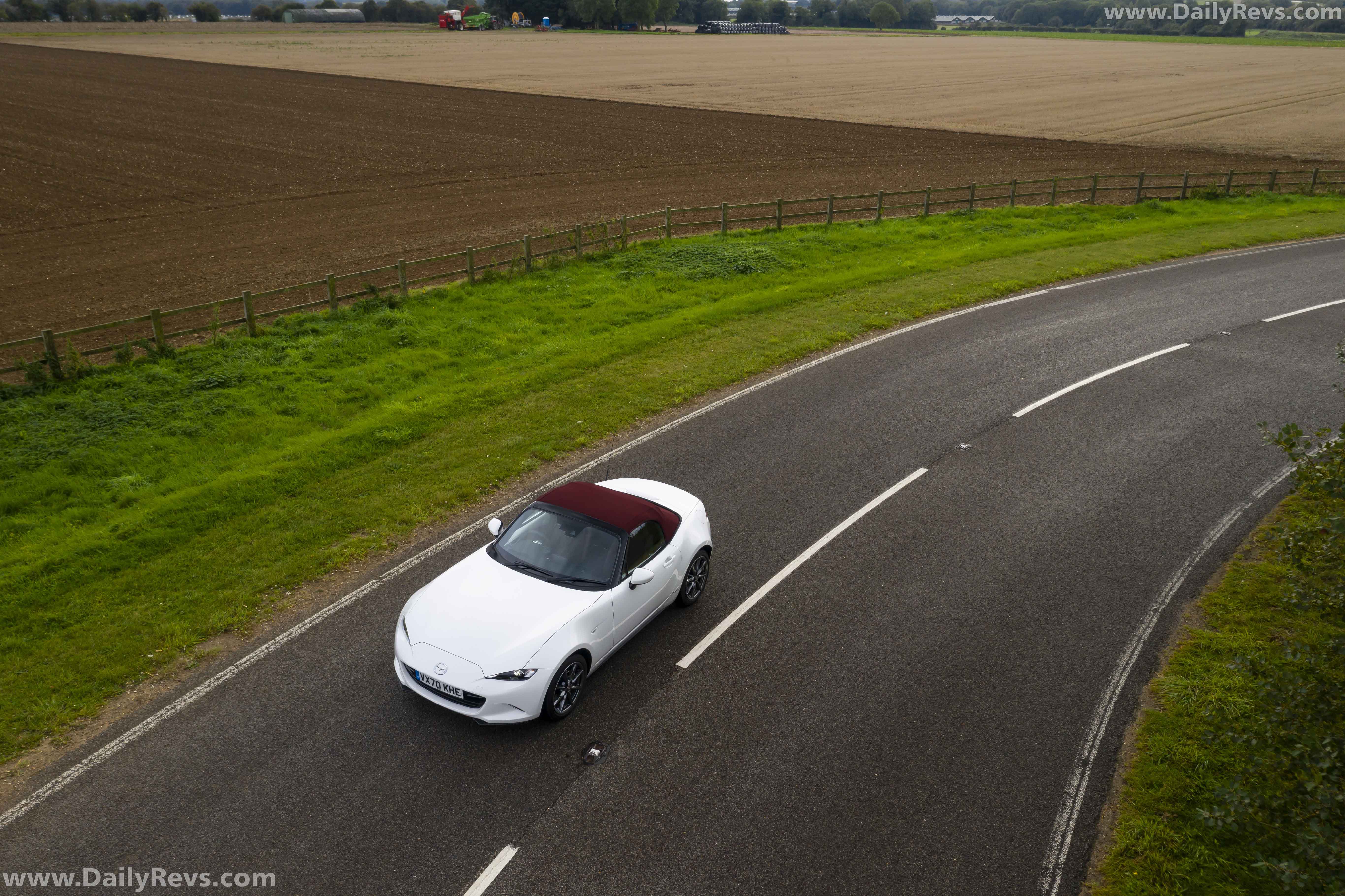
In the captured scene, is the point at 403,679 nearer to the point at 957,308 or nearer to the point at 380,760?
the point at 380,760

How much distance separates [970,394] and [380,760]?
39.5 feet

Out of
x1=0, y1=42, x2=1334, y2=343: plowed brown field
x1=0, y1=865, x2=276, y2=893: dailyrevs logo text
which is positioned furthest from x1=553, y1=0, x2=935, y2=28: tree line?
x1=0, y1=865, x2=276, y2=893: dailyrevs logo text

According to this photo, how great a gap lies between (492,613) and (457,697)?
0.85 metres

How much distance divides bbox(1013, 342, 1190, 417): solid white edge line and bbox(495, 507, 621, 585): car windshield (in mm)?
9054

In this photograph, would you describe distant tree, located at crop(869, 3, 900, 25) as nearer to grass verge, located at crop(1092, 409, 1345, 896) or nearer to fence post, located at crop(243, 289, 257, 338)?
fence post, located at crop(243, 289, 257, 338)

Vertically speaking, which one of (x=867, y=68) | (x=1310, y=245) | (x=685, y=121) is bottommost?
(x=1310, y=245)

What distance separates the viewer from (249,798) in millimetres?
7379

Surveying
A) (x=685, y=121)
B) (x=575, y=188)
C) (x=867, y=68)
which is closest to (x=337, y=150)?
(x=575, y=188)

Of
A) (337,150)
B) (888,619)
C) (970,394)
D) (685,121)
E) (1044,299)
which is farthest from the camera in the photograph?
(685,121)

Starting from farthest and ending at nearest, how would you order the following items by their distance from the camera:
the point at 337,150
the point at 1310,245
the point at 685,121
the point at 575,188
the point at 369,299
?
1. the point at 685,121
2. the point at 337,150
3. the point at 575,188
4. the point at 1310,245
5. the point at 369,299

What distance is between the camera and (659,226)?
→ 2853 centimetres

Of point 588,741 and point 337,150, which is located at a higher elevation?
point 337,150

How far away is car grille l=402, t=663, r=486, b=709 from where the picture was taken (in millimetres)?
7867

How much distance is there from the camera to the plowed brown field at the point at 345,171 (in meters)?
25.1
